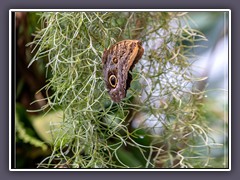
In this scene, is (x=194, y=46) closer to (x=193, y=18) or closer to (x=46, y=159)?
(x=193, y=18)

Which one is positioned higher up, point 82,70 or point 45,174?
point 82,70

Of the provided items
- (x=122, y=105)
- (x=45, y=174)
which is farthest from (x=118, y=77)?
(x=45, y=174)

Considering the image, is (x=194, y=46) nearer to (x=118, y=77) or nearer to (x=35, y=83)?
(x=118, y=77)
